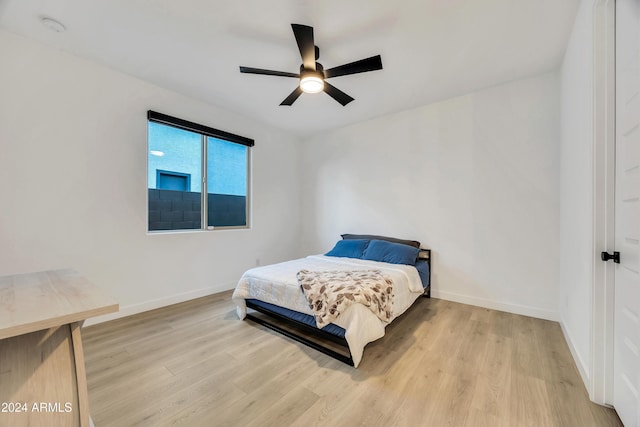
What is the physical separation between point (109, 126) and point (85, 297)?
250 centimetres

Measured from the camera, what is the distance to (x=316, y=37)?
87.0 inches

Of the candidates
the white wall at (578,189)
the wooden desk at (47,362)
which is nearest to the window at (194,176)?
the wooden desk at (47,362)

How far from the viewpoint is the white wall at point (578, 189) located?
5.44ft

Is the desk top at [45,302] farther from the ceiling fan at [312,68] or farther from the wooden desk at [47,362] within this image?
the ceiling fan at [312,68]

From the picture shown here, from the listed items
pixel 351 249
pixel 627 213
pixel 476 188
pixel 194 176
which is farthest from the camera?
pixel 351 249

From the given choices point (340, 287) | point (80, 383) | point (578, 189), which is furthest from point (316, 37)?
point (80, 383)

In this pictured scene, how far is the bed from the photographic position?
6.53 ft

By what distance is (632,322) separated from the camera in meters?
1.28

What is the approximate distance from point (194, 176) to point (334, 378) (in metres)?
3.09

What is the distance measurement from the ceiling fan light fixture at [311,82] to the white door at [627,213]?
72.4 inches

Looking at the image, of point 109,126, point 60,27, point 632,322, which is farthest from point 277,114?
point 632,322

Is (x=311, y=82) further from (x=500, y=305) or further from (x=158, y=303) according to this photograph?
(x=500, y=305)

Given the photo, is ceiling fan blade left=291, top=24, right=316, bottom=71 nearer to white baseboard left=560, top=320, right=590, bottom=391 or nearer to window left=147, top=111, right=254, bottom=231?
window left=147, top=111, right=254, bottom=231

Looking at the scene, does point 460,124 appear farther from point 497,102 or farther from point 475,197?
point 475,197
